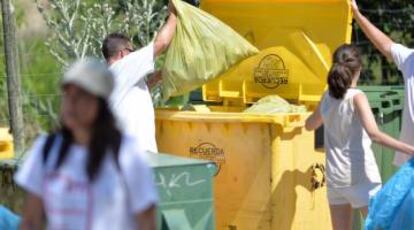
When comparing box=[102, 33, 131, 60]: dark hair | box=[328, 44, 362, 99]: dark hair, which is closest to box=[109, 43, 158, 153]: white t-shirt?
box=[102, 33, 131, 60]: dark hair

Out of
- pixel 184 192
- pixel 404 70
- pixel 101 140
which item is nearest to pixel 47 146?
pixel 101 140

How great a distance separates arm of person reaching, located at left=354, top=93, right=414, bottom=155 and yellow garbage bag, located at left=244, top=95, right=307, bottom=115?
0.72 meters

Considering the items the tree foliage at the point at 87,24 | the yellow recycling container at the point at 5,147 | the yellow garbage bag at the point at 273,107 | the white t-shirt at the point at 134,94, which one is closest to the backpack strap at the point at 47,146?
the yellow recycling container at the point at 5,147

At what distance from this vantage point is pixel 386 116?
8.23m

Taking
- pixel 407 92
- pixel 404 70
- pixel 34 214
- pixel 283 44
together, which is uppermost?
pixel 283 44

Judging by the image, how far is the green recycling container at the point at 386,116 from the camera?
8141 millimetres

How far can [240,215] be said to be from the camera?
7.43 meters

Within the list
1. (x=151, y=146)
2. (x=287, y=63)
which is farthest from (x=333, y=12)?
(x=151, y=146)

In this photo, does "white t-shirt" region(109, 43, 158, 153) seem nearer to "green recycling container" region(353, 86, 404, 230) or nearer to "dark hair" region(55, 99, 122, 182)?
"green recycling container" region(353, 86, 404, 230)

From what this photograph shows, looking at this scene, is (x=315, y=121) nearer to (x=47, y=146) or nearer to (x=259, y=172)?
(x=259, y=172)

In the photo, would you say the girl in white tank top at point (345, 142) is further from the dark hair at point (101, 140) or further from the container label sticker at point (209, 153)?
the dark hair at point (101, 140)

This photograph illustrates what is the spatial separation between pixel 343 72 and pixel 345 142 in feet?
1.38

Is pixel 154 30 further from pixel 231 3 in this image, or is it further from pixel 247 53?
pixel 247 53

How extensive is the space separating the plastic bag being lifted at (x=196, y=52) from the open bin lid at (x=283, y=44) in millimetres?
514
